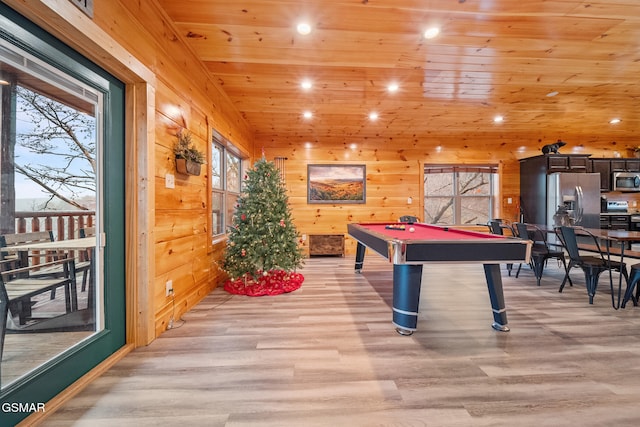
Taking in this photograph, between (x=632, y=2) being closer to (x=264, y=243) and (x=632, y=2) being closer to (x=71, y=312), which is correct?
(x=264, y=243)

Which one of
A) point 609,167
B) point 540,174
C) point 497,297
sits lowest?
point 497,297

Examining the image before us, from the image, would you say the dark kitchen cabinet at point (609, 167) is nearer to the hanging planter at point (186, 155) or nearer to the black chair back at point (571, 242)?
the black chair back at point (571, 242)

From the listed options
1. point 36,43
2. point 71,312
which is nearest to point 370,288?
point 71,312

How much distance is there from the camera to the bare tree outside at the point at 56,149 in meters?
1.35

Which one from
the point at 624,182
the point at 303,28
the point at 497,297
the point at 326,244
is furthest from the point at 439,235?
the point at 624,182

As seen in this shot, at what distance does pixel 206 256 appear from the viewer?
10.4 feet

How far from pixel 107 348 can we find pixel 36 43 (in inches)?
72.7

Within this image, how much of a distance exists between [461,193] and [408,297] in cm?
554

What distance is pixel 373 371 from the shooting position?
67.6 inches

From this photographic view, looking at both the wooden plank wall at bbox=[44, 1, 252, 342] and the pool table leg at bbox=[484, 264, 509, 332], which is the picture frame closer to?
the wooden plank wall at bbox=[44, 1, 252, 342]

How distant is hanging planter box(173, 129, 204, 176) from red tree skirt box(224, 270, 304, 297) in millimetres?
1547

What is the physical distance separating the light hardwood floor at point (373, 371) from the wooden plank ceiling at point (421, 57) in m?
2.68

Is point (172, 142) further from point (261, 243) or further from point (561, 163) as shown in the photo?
point (561, 163)

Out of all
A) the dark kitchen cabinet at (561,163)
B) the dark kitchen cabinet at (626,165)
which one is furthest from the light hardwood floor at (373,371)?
the dark kitchen cabinet at (626,165)
